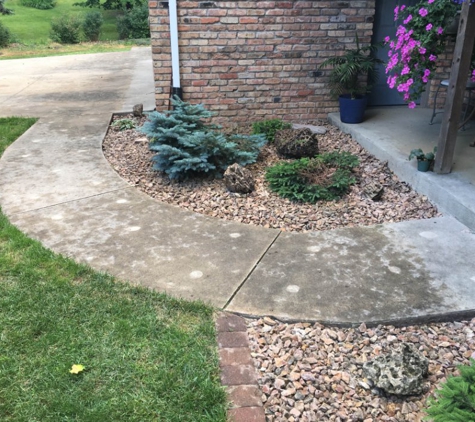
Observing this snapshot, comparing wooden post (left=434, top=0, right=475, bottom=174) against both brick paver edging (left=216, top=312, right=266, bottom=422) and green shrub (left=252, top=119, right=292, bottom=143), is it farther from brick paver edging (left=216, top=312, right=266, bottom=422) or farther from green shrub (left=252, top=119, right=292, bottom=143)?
brick paver edging (left=216, top=312, right=266, bottom=422)

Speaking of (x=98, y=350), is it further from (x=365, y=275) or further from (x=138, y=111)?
(x=138, y=111)

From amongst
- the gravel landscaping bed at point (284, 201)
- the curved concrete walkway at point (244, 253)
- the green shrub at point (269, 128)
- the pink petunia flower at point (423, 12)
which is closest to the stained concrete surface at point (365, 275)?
the curved concrete walkway at point (244, 253)

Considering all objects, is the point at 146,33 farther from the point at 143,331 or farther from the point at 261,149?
the point at 143,331

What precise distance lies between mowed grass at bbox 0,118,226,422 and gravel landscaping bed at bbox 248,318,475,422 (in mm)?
241

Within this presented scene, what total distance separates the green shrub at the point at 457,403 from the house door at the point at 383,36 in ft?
16.5

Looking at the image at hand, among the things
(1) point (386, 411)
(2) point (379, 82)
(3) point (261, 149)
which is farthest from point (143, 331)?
(2) point (379, 82)

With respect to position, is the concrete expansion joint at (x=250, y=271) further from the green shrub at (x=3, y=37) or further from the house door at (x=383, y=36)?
the green shrub at (x=3, y=37)

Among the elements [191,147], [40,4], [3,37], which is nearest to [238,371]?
[191,147]

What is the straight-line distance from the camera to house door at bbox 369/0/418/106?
5742 millimetres

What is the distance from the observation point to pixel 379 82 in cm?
605

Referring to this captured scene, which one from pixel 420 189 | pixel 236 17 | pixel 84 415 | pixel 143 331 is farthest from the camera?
pixel 236 17

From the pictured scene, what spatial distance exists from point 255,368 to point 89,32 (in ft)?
70.9

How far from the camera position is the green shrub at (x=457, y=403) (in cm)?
138

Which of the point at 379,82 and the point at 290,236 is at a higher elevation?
the point at 379,82
